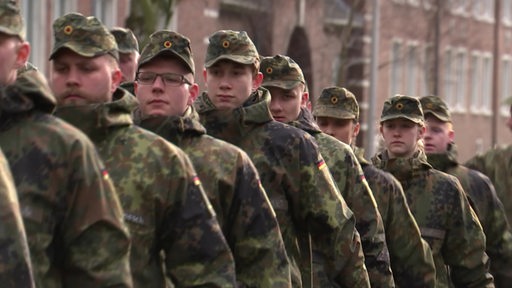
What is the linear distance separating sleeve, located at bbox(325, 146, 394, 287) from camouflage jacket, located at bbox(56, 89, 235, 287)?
327 centimetres

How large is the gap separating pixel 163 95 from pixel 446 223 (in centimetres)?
448

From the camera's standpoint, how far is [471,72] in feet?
194

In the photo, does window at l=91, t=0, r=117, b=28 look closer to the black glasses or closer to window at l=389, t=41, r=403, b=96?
window at l=389, t=41, r=403, b=96

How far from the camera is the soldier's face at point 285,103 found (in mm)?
10000

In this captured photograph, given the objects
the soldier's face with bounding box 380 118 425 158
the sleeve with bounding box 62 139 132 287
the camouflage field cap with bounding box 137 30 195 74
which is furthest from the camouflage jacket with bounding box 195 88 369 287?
the sleeve with bounding box 62 139 132 287

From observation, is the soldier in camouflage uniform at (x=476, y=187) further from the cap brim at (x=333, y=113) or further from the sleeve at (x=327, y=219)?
the sleeve at (x=327, y=219)

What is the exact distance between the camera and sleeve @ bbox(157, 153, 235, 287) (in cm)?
692

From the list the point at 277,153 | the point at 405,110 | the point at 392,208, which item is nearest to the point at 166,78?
the point at 277,153

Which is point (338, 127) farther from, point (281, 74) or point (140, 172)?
point (140, 172)

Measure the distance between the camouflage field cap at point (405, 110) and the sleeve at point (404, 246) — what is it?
0.68 meters

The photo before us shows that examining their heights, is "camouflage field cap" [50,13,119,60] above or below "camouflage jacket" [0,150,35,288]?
above

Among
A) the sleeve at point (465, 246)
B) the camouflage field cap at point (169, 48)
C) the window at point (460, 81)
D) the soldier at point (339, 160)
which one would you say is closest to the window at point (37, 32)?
the sleeve at point (465, 246)

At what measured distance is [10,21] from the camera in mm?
6160

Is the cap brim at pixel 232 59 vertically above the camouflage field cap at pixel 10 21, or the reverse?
the camouflage field cap at pixel 10 21
